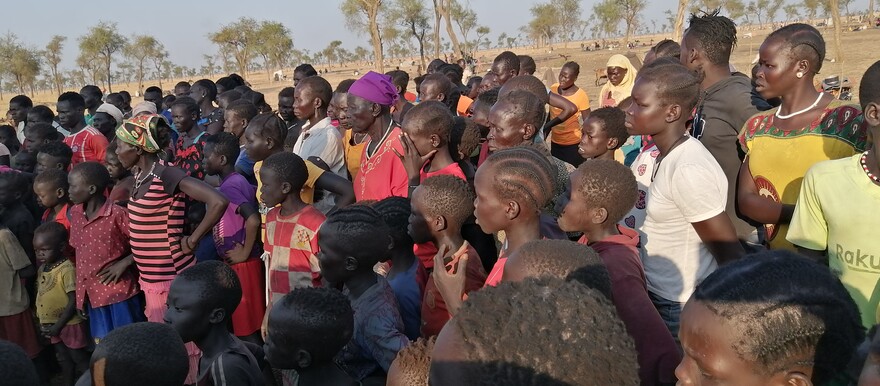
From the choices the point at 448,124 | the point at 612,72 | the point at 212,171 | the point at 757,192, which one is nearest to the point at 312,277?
the point at 448,124

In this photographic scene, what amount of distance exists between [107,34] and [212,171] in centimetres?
5321

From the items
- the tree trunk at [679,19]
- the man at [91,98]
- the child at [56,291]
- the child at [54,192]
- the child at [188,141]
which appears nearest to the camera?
the child at [56,291]

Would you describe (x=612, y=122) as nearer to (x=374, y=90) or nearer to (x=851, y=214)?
(x=374, y=90)

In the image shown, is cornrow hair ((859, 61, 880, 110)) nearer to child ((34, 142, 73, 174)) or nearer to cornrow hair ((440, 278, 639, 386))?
cornrow hair ((440, 278, 639, 386))

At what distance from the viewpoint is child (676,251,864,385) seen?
1368mm

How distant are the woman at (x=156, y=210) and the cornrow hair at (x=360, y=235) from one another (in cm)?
127

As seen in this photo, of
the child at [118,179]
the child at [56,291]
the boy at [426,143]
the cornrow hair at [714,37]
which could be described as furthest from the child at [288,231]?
the cornrow hair at [714,37]

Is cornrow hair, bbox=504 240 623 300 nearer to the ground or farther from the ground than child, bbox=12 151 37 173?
nearer to the ground

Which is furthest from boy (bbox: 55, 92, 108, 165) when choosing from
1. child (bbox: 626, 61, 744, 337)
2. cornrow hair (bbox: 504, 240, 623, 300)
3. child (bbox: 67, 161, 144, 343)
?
cornrow hair (bbox: 504, 240, 623, 300)

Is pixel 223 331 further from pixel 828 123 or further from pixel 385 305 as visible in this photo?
pixel 828 123

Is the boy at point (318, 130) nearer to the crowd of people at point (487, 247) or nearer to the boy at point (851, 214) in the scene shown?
the crowd of people at point (487, 247)

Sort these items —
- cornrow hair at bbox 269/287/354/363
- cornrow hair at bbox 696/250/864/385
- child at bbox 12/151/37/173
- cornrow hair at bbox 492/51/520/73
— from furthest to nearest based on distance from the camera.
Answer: cornrow hair at bbox 492/51/520/73, child at bbox 12/151/37/173, cornrow hair at bbox 269/287/354/363, cornrow hair at bbox 696/250/864/385

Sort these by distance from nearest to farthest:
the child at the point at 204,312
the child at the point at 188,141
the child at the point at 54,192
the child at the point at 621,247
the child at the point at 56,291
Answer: the child at the point at 621,247, the child at the point at 204,312, the child at the point at 56,291, the child at the point at 54,192, the child at the point at 188,141

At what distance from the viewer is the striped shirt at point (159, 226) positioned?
3.65 meters
